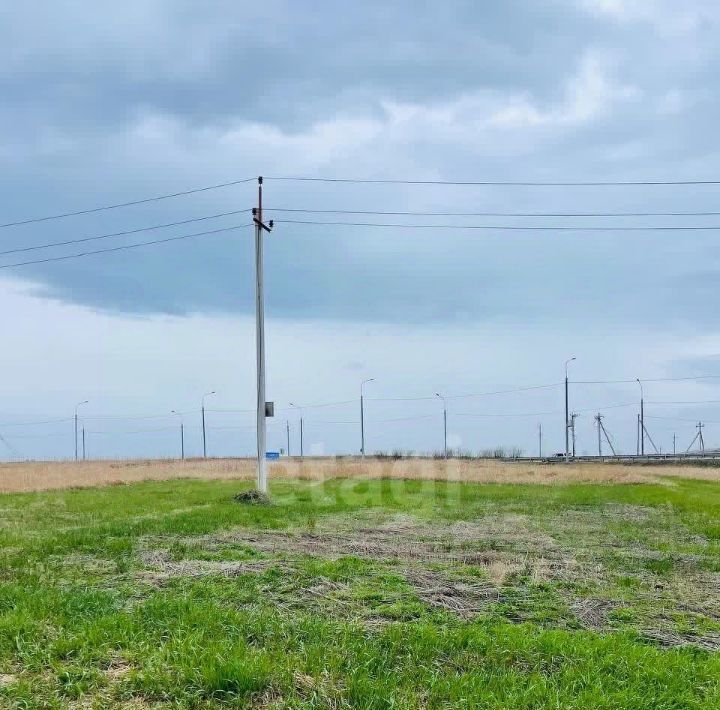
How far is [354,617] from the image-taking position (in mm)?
6258

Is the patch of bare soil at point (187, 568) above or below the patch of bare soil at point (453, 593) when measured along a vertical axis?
above

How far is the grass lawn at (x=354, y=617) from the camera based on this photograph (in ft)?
15.0

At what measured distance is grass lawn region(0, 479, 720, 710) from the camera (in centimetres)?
458

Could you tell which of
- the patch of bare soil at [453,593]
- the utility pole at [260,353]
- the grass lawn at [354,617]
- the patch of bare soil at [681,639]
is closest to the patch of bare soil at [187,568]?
the grass lawn at [354,617]

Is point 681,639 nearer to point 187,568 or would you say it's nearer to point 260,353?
point 187,568

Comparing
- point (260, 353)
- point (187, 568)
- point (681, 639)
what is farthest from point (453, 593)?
point (260, 353)

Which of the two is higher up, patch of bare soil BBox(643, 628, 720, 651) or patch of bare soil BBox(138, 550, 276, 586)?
patch of bare soil BBox(138, 550, 276, 586)

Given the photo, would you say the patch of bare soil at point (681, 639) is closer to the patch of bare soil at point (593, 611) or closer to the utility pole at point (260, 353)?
the patch of bare soil at point (593, 611)

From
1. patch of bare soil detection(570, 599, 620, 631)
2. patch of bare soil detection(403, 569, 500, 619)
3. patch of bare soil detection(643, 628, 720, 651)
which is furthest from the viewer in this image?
patch of bare soil detection(403, 569, 500, 619)

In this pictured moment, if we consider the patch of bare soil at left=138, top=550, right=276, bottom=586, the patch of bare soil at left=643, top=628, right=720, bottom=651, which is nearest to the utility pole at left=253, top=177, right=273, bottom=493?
the patch of bare soil at left=138, top=550, right=276, bottom=586

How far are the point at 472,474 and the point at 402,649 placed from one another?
33.3m

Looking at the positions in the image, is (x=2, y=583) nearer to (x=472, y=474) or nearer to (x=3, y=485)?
(x=3, y=485)

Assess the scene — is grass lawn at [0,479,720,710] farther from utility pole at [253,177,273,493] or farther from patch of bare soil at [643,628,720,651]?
utility pole at [253,177,273,493]

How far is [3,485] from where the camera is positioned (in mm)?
28219
